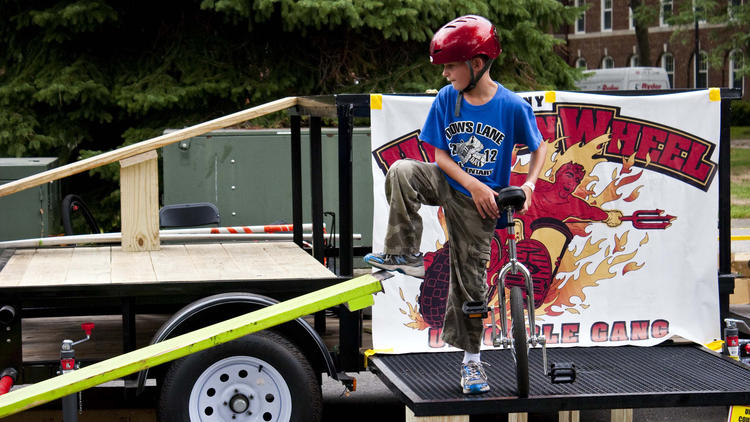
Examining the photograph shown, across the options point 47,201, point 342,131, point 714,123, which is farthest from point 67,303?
point 47,201

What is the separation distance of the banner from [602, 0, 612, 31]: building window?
50.0 meters

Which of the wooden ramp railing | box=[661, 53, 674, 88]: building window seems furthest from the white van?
the wooden ramp railing

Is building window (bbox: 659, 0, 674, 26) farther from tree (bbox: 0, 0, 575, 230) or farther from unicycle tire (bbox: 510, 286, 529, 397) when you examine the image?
unicycle tire (bbox: 510, 286, 529, 397)

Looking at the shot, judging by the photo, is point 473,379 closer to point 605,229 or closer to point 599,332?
point 599,332

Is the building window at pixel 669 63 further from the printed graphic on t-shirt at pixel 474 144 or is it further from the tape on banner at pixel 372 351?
the printed graphic on t-shirt at pixel 474 144

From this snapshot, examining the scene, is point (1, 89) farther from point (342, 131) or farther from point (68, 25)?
point (342, 131)

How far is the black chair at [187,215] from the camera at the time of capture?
294 inches

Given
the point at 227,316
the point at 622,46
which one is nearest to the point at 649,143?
the point at 227,316

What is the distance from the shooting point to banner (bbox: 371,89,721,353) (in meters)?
5.90

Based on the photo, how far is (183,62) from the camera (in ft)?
41.7

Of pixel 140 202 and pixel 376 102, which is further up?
pixel 376 102

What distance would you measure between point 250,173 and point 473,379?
6.12 metres

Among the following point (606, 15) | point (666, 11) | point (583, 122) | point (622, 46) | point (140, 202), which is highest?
point (606, 15)

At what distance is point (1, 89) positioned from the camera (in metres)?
12.2
